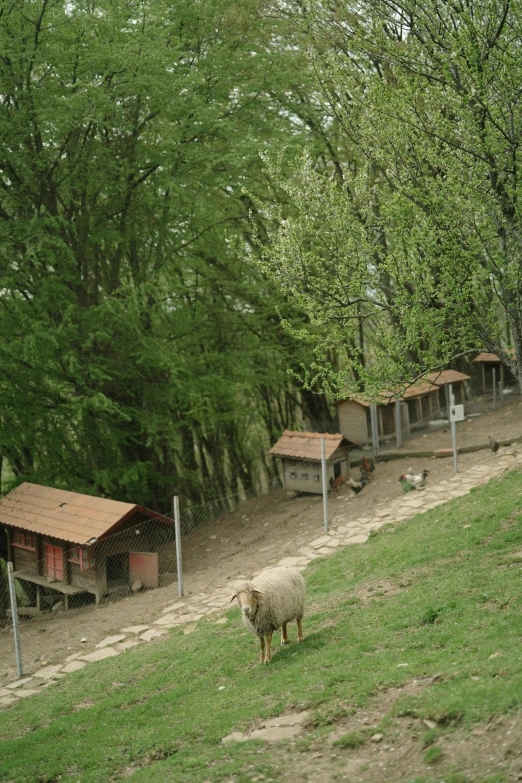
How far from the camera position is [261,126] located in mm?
20906

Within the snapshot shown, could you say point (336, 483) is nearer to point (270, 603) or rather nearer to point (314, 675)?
point (270, 603)

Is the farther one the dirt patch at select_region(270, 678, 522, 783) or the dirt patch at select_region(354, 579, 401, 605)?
the dirt patch at select_region(354, 579, 401, 605)

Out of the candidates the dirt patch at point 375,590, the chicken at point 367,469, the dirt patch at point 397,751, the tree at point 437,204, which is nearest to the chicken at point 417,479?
the chicken at point 367,469

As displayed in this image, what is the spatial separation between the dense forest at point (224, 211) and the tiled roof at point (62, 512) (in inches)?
59.3

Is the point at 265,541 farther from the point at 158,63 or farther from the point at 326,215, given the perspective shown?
the point at 158,63

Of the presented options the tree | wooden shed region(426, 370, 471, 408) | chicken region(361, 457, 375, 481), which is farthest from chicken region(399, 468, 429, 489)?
wooden shed region(426, 370, 471, 408)

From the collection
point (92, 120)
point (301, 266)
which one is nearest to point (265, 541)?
point (301, 266)

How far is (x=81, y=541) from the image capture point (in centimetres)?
1452

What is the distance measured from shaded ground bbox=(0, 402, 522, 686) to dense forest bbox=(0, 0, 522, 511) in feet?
9.35

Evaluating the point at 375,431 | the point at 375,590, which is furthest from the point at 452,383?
the point at 375,590

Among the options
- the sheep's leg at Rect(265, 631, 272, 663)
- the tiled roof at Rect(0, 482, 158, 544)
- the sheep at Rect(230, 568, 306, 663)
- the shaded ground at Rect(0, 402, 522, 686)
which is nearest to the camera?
the sheep at Rect(230, 568, 306, 663)

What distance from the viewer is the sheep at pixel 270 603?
9076 mm

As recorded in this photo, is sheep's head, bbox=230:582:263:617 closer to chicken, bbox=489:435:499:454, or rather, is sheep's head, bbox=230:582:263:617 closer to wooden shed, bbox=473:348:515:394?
chicken, bbox=489:435:499:454

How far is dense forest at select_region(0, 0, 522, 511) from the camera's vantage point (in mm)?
10992
